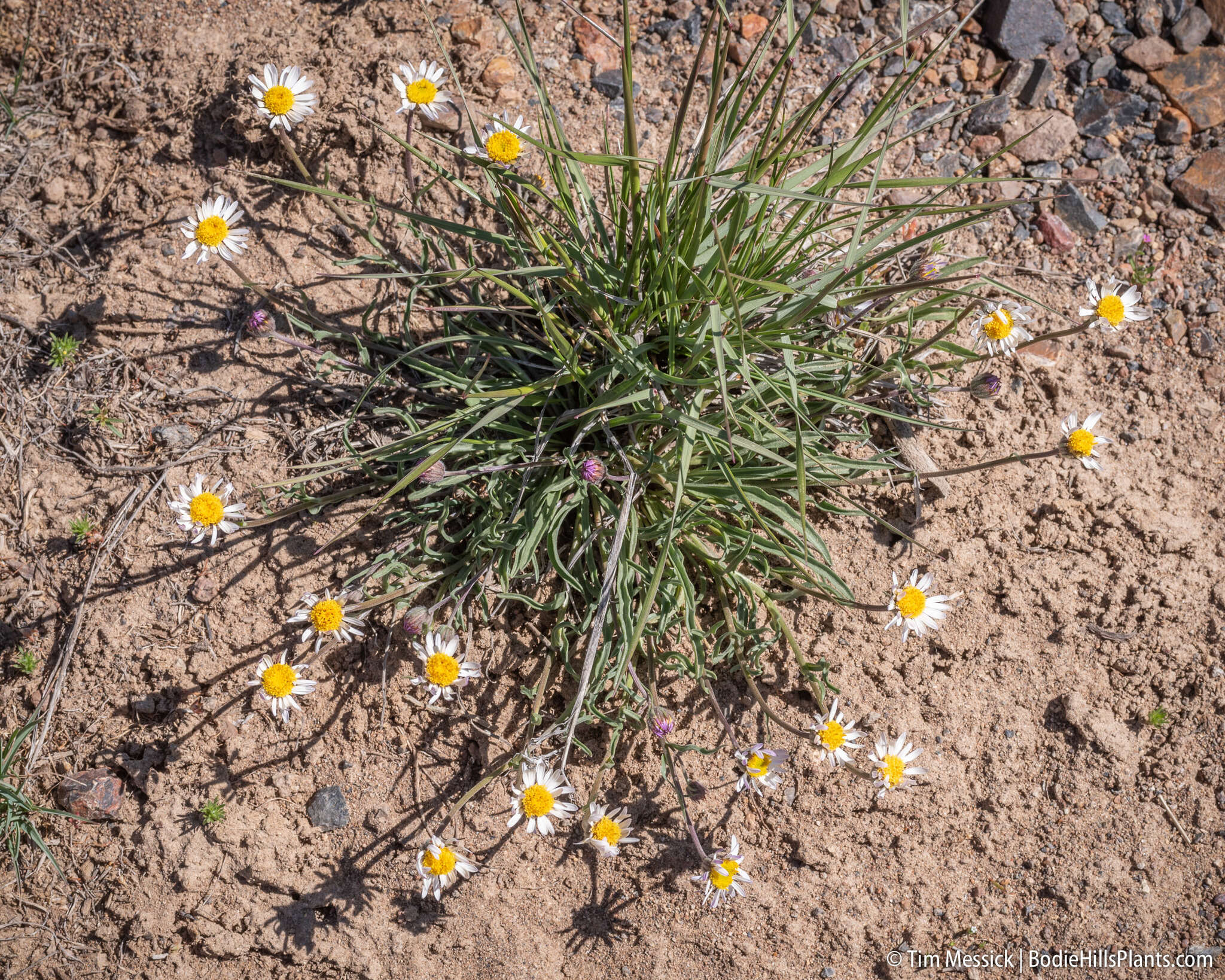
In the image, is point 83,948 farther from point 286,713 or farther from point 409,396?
point 409,396

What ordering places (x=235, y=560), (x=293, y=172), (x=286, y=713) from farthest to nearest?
(x=293, y=172) < (x=235, y=560) < (x=286, y=713)

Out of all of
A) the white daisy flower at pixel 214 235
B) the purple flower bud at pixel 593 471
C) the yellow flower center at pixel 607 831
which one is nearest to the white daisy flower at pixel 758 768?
the yellow flower center at pixel 607 831

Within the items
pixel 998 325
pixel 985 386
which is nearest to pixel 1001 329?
pixel 998 325

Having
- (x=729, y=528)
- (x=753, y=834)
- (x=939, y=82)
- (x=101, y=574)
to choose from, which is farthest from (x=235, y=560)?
(x=939, y=82)

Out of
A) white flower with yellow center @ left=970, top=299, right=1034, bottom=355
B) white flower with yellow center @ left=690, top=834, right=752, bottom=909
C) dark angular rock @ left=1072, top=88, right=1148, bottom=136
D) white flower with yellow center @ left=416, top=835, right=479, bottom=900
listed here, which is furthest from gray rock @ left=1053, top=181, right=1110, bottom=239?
white flower with yellow center @ left=416, top=835, right=479, bottom=900

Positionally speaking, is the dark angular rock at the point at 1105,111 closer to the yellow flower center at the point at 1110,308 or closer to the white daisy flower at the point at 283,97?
the yellow flower center at the point at 1110,308
